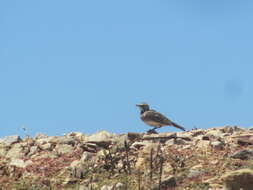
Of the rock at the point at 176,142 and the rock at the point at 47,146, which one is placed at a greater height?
the rock at the point at 47,146

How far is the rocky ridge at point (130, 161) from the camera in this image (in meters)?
15.0

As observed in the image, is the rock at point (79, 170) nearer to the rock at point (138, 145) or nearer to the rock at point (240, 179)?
the rock at point (138, 145)

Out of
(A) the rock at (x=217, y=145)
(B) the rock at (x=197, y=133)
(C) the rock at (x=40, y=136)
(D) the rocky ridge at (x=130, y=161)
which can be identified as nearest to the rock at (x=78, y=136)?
(D) the rocky ridge at (x=130, y=161)

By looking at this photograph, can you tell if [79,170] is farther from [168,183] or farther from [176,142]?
[176,142]

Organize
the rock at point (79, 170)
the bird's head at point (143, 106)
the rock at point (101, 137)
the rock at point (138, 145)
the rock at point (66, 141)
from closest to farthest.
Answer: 1. the rock at point (79, 170)
2. the rock at point (138, 145)
3. the rock at point (101, 137)
4. the rock at point (66, 141)
5. the bird's head at point (143, 106)

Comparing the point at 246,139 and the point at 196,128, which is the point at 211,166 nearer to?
the point at 246,139

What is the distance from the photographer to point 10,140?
22.3 metres

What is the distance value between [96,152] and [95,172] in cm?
242

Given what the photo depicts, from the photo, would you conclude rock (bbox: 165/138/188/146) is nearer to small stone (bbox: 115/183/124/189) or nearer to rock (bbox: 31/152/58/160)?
rock (bbox: 31/152/58/160)

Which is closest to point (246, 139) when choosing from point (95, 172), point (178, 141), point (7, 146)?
point (178, 141)

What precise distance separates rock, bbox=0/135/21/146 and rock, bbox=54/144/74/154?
2.28 metres

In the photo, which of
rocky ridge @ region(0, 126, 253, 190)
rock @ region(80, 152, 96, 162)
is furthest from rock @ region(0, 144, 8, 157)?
rock @ region(80, 152, 96, 162)

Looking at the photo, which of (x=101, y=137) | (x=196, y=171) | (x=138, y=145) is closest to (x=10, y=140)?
(x=101, y=137)

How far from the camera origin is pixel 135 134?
21.1 metres
